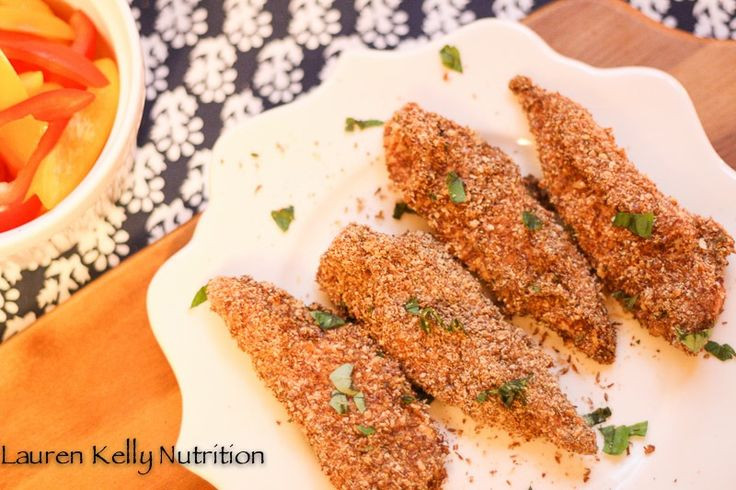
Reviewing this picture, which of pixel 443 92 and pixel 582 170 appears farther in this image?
pixel 443 92

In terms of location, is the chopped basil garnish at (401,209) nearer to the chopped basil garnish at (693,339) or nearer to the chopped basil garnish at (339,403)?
the chopped basil garnish at (339,403)

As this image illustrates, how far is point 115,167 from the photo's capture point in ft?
6.65

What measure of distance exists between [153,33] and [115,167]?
0.80 m

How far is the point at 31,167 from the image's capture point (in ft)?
6.53

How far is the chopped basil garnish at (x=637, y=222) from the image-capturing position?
7.11ft

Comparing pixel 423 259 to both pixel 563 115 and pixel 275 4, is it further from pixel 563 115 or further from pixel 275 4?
pixel 275 4

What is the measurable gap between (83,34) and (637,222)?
1647 millimetres

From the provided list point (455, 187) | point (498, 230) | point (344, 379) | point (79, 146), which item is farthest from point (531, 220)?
point (79, 146)

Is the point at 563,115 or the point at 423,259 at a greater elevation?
the point at 563,115

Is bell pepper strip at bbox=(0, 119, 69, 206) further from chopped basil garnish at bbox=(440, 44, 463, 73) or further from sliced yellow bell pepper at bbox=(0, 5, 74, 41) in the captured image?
chopped basil garnish at bbox=(440, 44, 463, 73)

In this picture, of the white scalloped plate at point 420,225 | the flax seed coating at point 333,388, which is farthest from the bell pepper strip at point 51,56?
the flax seed coating at point 333,388

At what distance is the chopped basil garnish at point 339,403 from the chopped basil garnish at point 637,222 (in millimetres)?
928

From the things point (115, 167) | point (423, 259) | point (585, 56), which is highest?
point (585, 56)

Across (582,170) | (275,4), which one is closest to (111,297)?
(275,4)
